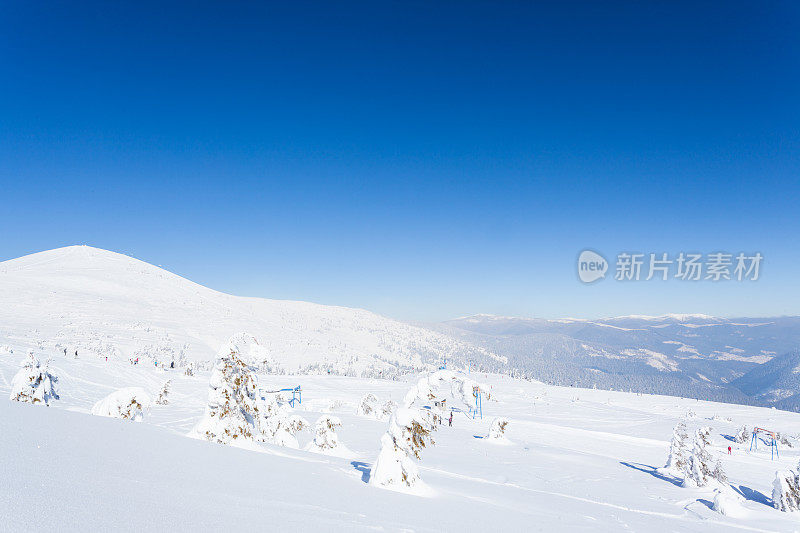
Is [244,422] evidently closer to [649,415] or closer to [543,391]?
[649,415]

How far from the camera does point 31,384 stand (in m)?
12.8

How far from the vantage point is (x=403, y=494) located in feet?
20.1

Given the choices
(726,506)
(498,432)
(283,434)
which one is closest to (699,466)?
(726,506)

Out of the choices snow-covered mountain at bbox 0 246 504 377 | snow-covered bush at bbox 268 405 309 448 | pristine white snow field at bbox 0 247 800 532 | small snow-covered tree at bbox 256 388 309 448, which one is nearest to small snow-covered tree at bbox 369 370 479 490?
pristine white snow field at bbox 0 247 800 532

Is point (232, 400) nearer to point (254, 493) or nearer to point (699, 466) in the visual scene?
point (254, 493)

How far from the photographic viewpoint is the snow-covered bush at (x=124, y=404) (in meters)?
10.5

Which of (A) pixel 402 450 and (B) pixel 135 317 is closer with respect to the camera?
(A) pixel 402 450

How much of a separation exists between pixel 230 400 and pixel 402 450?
5675mm

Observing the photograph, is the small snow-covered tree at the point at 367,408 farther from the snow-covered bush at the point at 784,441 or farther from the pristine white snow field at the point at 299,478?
the snow-covered bush at the point at 784,441

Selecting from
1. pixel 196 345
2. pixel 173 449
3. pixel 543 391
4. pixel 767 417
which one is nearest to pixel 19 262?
A: pixel 196 345

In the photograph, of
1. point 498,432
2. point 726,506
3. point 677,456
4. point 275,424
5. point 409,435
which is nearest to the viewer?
point 409,435

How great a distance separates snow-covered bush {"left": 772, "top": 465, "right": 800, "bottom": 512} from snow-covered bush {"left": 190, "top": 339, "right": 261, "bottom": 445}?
59.2 ft

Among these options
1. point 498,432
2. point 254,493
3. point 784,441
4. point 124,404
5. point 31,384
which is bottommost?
point 784,441

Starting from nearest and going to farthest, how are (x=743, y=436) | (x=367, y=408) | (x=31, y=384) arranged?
(x=31, y=384) → (x=367, y=408) → (x=743, y=436)
